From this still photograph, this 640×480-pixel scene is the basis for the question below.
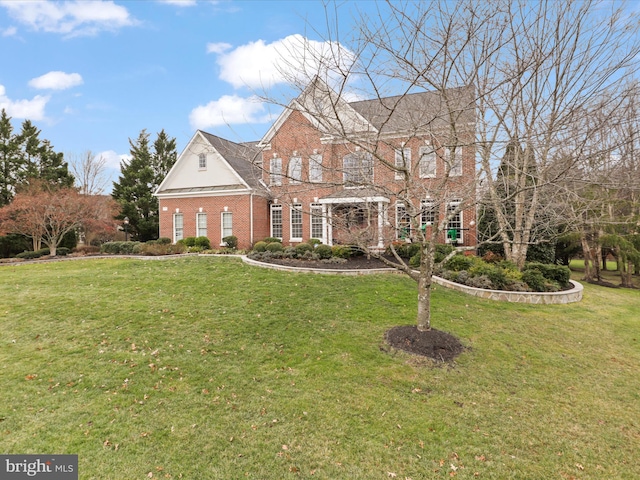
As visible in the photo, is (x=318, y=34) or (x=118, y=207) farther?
(x=118, y=207)

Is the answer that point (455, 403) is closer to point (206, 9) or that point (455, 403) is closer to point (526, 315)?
point (526, 315)

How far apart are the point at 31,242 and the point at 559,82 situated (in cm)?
2958

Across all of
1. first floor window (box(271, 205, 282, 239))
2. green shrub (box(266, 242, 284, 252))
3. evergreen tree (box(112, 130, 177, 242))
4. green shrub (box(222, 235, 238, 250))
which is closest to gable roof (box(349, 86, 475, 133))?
green shrub (box(266, 242, 284, 252))

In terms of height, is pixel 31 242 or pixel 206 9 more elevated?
pixel 206 9

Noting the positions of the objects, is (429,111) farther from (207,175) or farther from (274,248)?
(207,175)

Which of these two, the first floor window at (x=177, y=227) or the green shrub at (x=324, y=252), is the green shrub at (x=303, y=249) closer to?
the green shrub at (x=324, y=252)

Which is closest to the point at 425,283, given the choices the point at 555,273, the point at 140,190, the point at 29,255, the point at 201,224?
the point at 555,273

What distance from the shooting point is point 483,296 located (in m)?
9.32

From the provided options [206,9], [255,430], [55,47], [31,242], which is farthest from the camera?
[31,242]

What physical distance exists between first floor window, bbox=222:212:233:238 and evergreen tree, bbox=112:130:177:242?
1283 centimetres

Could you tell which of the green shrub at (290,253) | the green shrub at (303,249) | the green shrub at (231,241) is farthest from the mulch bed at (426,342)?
the green shrub at (231,241)

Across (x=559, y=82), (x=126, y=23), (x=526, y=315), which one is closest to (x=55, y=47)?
(x=126, y=23)

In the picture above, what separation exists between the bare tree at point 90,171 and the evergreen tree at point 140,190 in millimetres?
3787

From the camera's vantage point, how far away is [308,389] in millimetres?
4520
